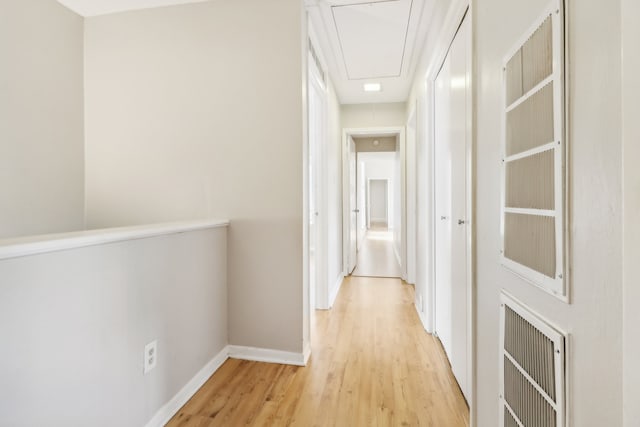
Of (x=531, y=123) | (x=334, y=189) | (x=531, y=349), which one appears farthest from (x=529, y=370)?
(x=334, y=189)

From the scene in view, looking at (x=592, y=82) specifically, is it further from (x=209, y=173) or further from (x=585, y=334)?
(x=209, y=173)

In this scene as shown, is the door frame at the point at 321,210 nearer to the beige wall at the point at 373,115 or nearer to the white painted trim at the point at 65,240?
the beige wall at the point at 373,115

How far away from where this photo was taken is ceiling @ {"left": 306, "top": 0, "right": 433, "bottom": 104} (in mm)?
2250

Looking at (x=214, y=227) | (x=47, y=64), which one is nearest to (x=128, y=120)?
(x=47, y=64)

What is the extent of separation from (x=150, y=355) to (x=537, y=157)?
1722 mm

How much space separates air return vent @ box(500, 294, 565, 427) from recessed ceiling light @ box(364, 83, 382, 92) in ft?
10.2

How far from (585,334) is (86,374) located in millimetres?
1533

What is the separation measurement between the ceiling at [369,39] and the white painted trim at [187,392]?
2484 millimetres

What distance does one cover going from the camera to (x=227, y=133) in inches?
86.4

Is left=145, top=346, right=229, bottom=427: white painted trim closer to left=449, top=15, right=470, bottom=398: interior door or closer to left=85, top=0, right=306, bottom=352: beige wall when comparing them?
left=85, top=0, right=306, bottom=352: beige wall

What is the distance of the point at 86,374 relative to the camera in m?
1.16

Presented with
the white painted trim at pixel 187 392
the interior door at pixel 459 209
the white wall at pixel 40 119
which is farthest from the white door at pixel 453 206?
the white wall at pixel 40 119

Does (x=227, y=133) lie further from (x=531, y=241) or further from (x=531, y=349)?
(x=531, y=349)

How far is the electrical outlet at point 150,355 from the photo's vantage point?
4.76ft
